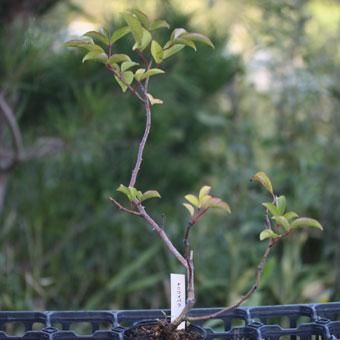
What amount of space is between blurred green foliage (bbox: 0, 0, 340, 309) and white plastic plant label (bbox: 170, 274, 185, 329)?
102cm

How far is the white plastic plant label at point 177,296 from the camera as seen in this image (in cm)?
101

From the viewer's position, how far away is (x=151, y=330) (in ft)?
3.30

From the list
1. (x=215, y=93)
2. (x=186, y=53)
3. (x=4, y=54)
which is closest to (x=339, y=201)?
(x=215, y=93)

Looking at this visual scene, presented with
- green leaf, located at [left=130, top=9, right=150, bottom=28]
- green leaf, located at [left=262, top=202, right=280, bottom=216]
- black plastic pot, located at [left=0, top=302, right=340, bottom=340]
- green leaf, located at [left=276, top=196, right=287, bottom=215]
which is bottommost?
black plastic pot, located at [left=0, top=302, right=340, bottom=340]

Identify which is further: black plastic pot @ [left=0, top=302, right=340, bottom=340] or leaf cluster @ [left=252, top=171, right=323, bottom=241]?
black plastic pot @ [left=0, top=302, right=340, bottom=340]

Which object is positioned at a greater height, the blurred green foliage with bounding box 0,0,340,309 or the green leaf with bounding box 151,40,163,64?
the blurred green foliage with bounding box 0,0,340,309

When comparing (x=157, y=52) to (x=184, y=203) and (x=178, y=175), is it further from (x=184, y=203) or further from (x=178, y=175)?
(x=178, y=175)

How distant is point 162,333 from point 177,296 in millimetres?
58

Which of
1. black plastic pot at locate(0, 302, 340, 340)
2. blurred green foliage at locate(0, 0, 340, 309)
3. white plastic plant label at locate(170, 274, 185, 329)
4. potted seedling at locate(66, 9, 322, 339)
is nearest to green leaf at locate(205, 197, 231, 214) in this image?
potted seedling at locate(66, 9, 322, 339)

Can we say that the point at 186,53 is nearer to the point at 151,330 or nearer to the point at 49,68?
the point at 49,68

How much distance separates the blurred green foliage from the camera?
7.18 feet

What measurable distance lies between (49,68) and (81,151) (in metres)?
0.26

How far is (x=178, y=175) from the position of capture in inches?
97.6

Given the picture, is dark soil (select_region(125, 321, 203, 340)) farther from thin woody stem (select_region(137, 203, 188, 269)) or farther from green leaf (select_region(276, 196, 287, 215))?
green leaf (select_region(276, 196, 287, 215))
